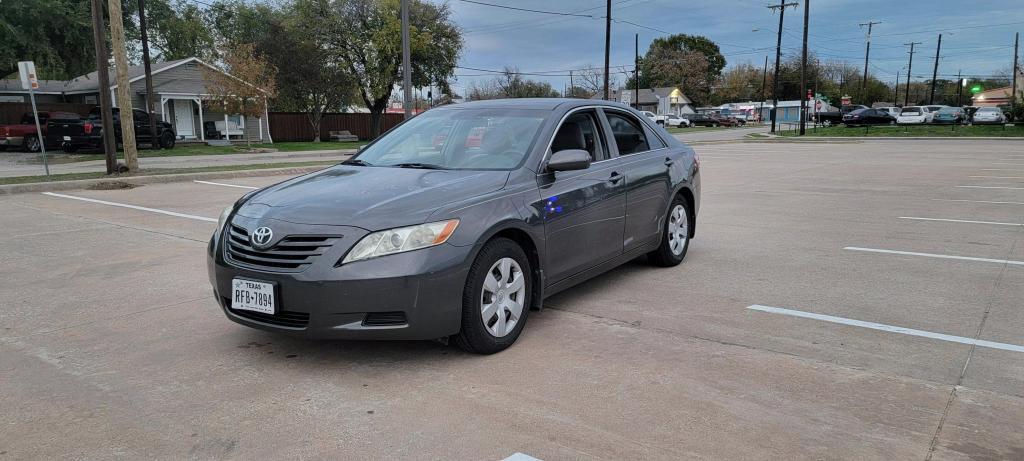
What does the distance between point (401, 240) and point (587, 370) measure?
1313mm

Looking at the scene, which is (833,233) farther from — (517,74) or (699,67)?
(699,67)

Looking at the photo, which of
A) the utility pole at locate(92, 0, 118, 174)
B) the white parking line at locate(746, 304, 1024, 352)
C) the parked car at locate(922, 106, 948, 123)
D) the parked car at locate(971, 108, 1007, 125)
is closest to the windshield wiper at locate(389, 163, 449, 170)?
the white parking line at locate(746, 304, 1024, 352)

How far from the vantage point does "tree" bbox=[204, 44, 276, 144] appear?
101ft

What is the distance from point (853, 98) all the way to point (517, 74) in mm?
53211

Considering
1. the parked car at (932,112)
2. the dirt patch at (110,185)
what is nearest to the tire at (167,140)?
the dirt patch at (110,185)

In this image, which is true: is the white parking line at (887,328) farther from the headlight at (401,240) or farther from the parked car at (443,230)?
the headlight at (401,240)

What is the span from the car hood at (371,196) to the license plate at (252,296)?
0.41m

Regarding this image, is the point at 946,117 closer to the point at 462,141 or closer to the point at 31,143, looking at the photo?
the point at 31,143

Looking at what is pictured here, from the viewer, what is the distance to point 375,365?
13.9 ft

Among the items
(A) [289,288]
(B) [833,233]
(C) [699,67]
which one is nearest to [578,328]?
(A) [289,288]

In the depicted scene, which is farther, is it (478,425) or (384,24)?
(384,24)

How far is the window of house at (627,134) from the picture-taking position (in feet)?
19.8

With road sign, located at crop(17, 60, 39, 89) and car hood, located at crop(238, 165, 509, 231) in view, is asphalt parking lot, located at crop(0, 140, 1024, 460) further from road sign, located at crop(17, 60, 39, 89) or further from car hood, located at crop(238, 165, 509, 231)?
road sign, located at crop(17, 60, 39, 89)

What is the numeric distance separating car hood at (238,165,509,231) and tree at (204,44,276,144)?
28478 mm
